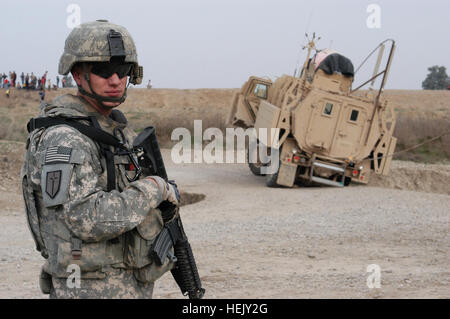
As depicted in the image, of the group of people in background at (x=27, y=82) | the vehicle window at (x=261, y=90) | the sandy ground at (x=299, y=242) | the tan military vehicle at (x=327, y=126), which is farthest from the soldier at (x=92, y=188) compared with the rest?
the group of people in background at (x=27, y=82)

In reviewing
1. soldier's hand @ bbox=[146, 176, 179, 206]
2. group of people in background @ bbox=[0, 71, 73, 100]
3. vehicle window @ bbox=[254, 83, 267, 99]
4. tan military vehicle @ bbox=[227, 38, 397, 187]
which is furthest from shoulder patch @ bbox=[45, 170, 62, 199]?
group of people in background @ bbox=[0, 71, 73, 100]

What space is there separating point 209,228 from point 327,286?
11.2 ft

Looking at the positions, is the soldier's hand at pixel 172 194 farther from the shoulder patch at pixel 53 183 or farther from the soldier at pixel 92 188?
the shoulder patch at pixel 53 183

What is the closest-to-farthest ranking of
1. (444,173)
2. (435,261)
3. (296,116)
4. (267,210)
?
(435,261) → (267,210) → (296,116) → (444,173)

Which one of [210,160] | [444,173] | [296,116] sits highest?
[296,116]

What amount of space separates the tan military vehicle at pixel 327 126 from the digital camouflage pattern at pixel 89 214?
974cm

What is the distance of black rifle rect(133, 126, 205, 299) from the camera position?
8.91ft

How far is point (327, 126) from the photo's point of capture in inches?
489

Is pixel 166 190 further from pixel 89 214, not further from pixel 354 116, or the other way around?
pixel 354 116

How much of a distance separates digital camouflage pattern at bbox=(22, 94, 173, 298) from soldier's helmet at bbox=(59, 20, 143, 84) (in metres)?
0.19

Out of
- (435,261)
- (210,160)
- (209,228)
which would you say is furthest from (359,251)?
(210,160)
